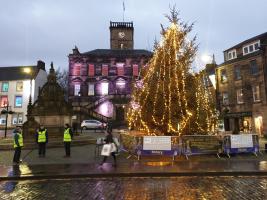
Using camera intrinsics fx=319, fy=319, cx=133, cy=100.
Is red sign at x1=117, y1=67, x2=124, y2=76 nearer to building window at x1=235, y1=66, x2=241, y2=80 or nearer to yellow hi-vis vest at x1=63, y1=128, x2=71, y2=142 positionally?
building window at x1=235, y1=66, x2=241, y2=80

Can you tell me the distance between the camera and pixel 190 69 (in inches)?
838

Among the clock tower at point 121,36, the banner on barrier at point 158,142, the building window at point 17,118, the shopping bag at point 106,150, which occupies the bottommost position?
the shopping bag at point 106,150

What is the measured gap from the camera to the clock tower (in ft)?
232

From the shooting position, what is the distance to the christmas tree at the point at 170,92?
1958 cm

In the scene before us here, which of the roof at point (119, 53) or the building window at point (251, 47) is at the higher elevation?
the roof at point (119, 53)

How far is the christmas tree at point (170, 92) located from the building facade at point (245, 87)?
14901 millimetres

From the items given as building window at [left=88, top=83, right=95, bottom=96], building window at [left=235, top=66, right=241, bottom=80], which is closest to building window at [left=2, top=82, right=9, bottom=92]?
building window at [left=88, top=83, right=95, bottom=96]

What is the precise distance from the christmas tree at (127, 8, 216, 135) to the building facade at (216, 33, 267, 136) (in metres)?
14.9

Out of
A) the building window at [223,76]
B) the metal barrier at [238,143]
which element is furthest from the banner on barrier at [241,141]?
the building window at [223,76]

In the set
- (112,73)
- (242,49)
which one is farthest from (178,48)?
(112,73)

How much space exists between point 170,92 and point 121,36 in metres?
53.2

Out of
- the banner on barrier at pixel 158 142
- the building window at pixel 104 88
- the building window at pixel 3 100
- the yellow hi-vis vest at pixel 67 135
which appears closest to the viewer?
the banner on barrier at pixel 158 142

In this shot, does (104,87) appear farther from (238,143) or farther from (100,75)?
(238,143)

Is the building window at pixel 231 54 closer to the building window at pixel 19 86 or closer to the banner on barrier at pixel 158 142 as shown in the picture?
the banner on barrier at pixel 158 142
